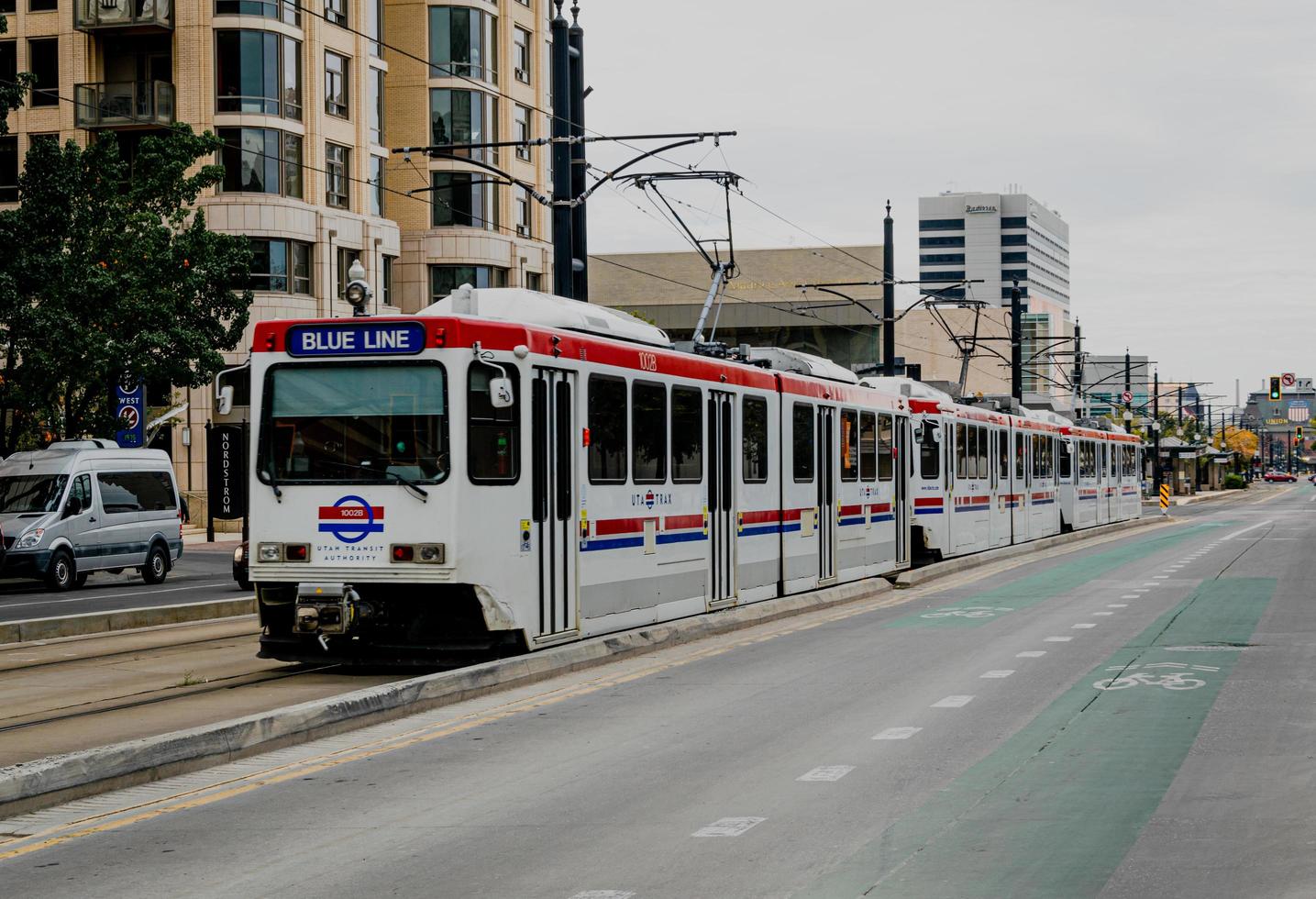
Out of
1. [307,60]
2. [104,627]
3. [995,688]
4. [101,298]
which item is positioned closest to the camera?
[995,688]

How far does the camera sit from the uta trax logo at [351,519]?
13.4 metres

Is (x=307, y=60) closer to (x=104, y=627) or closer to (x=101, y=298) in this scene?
(x=101, y=298)

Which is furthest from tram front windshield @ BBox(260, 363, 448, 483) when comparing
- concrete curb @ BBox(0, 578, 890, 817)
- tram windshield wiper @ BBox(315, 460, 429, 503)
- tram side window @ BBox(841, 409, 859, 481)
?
tram side window @ BBox(841, 409, 859, 481)

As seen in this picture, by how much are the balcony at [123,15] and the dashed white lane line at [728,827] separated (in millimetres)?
47064

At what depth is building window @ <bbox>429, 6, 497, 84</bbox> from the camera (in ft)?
193

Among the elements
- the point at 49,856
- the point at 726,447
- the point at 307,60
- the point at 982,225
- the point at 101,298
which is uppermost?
the point at 982,225

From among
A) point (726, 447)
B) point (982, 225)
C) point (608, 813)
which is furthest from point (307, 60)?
point (982, 225)

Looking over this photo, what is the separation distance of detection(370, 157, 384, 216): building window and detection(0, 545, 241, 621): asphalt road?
2140 cm

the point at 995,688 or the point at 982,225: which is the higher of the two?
the point at 982,225

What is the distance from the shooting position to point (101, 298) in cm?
3384

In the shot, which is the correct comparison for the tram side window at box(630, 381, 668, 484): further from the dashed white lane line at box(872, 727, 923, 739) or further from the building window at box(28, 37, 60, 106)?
the building window at box(28, 37, 60, 106)

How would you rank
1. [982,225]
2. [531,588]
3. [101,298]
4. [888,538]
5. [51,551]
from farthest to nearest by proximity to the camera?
1. [982,225]
2. [101,298]
3. [51,551]
4. [888,538]
5. [531,588]

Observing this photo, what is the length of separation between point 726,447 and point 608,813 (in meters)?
10.4

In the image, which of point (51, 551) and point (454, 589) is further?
point (51, 551)
